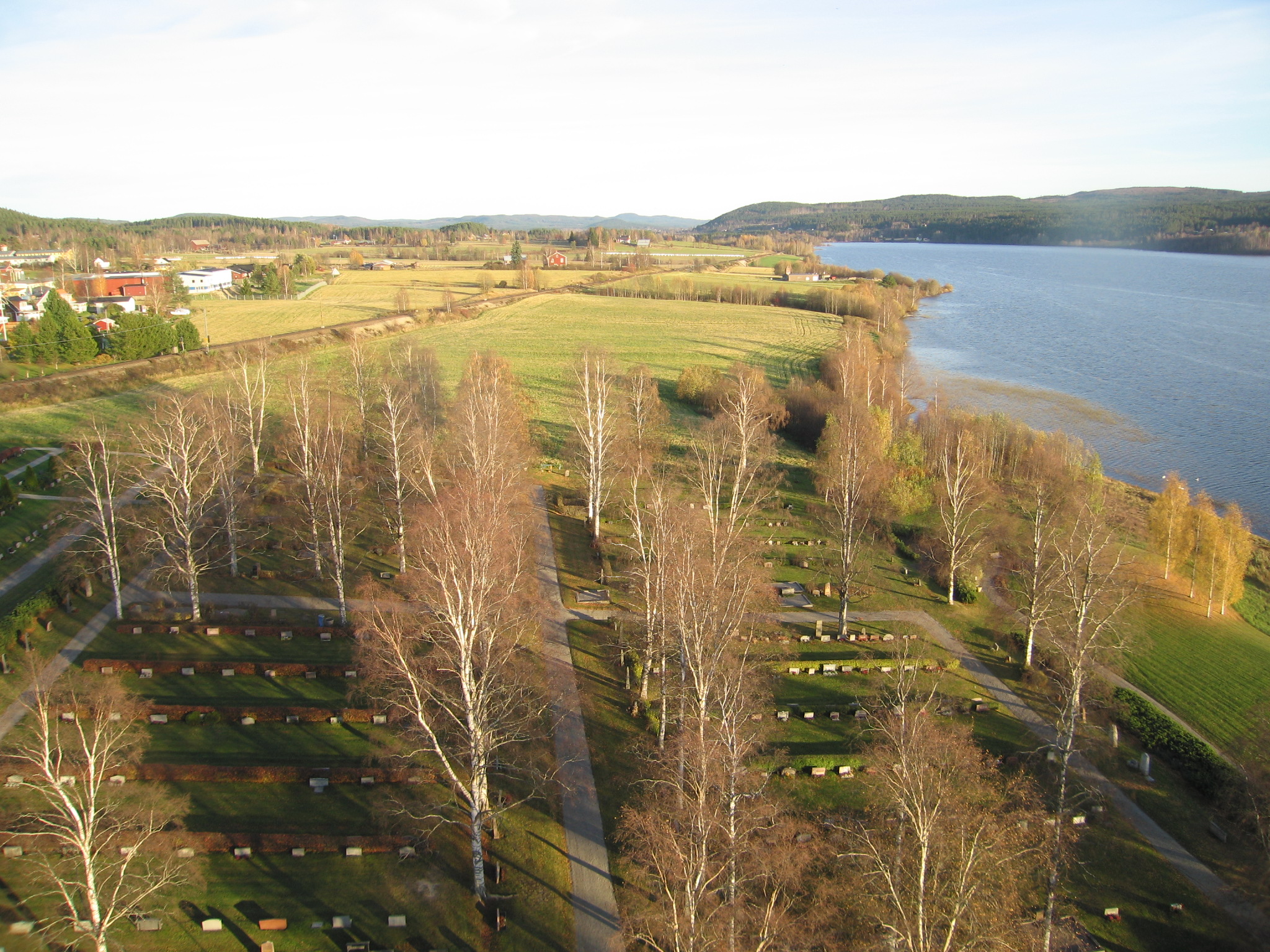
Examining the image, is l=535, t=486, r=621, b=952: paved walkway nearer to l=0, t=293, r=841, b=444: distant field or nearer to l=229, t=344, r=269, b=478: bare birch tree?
l=229, t=344, r=269, b=478: bare birch tree

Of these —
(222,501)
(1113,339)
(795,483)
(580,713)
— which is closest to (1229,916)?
(580,713)

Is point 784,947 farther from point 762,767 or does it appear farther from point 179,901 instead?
point 179,901

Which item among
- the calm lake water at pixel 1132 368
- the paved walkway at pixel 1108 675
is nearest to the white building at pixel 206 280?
the calm lake water at pixel 1132 368

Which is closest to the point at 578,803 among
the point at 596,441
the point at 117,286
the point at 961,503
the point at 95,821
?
the point at 95,821

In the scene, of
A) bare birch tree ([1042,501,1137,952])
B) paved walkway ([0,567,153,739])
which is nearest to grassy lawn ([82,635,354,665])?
paved walkway ([0,567,153,739])

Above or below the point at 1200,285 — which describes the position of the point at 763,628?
below

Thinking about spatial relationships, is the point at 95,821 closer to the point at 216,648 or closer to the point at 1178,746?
the point at 216,648

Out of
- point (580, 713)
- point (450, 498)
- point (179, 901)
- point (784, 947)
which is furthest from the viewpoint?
point (450, 498)
